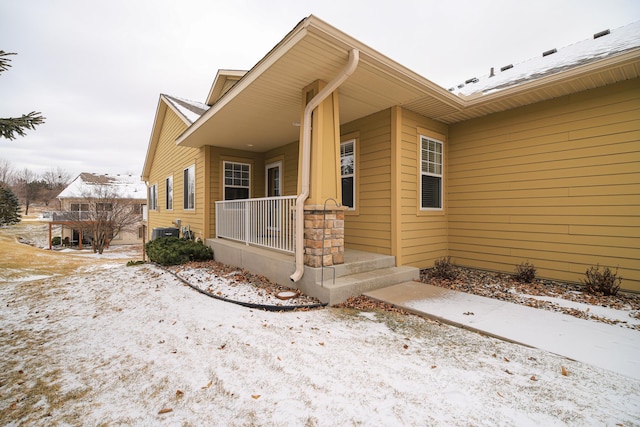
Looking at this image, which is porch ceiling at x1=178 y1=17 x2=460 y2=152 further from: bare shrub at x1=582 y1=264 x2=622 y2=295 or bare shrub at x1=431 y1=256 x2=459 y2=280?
bare shrub at x1=582 y1=264 x2=622 y2=295

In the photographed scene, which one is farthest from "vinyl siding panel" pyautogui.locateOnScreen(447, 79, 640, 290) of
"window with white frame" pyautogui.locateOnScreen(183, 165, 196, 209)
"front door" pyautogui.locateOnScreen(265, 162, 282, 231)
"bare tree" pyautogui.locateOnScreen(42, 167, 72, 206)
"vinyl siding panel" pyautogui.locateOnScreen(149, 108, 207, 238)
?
"bare tree" pyautogui.locateOnScreen(42, 167, 72, 206)

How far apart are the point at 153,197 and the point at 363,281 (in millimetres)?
13826

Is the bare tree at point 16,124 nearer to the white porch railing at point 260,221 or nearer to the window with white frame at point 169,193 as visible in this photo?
the white porch railing at point 260,221

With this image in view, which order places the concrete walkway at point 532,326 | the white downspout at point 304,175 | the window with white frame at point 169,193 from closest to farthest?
the concrete walkway at point 532,326 → the white downspout at point 304,175 → the window with white frame at point 169,193

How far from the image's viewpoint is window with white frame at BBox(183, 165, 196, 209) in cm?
865

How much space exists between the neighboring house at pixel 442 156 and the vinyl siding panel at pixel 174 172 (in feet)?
4.13

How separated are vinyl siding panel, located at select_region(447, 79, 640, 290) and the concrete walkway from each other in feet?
6.38

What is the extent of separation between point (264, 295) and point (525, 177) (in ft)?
17.2

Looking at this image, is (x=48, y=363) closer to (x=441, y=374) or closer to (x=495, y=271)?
(x=441, y=374)

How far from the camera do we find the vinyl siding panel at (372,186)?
527 cm

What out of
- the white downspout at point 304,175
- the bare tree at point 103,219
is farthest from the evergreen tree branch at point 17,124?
the bare tree at point 103,219

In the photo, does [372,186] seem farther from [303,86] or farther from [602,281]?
[602,281]

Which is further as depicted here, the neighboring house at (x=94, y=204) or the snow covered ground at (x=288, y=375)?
the neighboring house at (x=94, y=204)

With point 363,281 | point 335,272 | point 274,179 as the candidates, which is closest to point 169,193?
point 274,179
